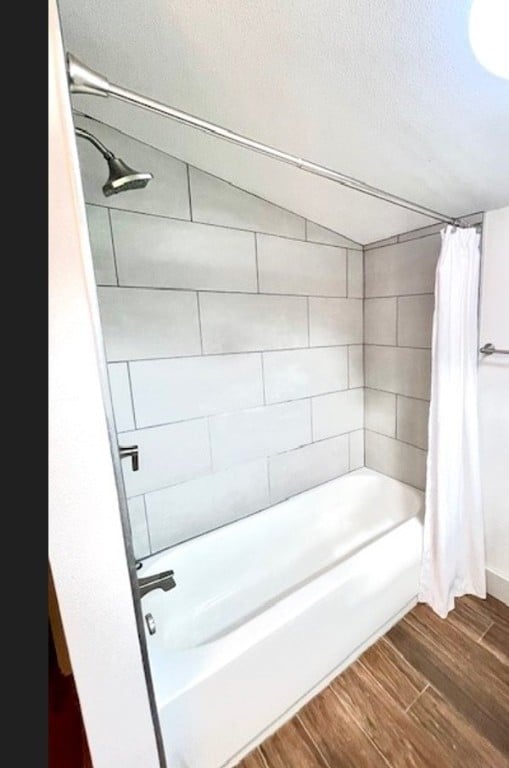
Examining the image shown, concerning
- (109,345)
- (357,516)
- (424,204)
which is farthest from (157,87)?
(357,516)

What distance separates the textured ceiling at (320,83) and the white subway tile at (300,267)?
0.39m

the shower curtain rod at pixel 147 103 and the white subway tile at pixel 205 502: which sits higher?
the shower curtain rod at pixel 147 103

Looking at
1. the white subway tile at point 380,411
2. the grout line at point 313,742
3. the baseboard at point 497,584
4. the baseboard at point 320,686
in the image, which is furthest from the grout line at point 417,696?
the white subway tile at point 380,411

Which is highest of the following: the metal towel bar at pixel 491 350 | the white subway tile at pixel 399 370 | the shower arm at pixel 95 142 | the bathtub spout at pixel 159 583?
the shower arm at pixel 95 142

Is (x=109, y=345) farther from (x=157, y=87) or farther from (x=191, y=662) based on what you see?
(x=191, y=662)

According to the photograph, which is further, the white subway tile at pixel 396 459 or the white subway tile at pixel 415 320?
the white subway tile at pixel 396 459

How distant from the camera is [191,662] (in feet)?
3.30

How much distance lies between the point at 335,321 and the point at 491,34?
1.34m

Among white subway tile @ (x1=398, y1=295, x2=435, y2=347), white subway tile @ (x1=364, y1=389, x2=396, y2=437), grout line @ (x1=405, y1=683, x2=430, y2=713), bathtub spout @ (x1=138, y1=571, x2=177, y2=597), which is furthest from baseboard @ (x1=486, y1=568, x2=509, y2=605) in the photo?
bathtub spout @ (x1=138, y1=571, x2=177, y2=597)

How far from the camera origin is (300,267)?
183 cm

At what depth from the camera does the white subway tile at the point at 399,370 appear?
6.02ft

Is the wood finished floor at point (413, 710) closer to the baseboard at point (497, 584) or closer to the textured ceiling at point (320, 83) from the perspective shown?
the baseboard at point (497, 584)

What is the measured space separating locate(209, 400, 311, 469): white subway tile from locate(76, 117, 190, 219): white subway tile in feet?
3.41

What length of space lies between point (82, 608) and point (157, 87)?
147 centimetres
